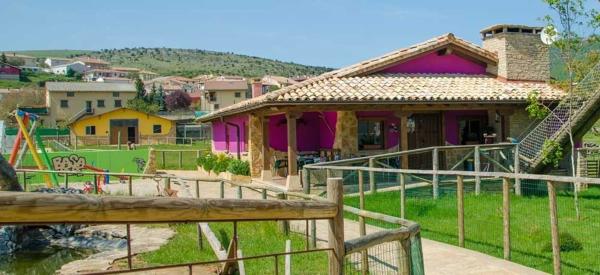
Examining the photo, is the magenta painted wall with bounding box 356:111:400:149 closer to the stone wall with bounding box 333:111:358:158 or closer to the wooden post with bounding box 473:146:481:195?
the stone wall with bounding box 333:111:358:158

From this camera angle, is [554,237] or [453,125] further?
[453,125]

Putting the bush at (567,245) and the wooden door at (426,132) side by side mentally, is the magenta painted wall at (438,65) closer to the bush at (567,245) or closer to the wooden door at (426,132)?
the wooden door at (426,132)

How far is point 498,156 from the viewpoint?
1555 centimetres

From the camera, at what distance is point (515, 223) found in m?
9.62

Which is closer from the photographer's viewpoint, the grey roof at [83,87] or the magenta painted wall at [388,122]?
the magenta painted wall at [388,122]

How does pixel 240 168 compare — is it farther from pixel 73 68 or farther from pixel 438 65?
pixel 73 68

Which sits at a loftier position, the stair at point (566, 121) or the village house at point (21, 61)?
the village house at point (21, 61)

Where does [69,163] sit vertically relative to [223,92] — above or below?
below

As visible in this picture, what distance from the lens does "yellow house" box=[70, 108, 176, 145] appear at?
5097cm

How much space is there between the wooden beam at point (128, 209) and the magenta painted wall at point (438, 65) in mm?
17401

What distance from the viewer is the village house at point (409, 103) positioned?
1656 centimetres

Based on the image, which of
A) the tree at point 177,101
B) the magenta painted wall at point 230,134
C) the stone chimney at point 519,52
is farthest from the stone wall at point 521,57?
the tree at point 177,101

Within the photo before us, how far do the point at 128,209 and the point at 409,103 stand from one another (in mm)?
14965

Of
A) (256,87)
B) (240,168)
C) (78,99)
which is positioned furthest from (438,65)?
(78,99)
